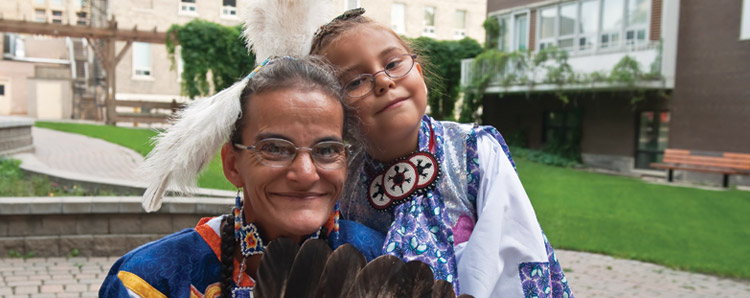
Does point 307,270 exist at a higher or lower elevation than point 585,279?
higher

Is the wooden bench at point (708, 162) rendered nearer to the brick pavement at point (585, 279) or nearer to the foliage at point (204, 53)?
the brick pavement at point (585, 279)

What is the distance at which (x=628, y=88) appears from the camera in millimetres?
16500

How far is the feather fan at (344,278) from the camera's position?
1.28 meters

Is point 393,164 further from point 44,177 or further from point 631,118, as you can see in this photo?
point 631,118

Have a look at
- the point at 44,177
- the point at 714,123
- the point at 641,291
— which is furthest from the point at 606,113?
the point at 44,177

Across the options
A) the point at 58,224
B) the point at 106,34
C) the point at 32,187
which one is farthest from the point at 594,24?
the point at 106,34

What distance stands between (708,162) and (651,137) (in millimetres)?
2799

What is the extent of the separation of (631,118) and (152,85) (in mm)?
21872

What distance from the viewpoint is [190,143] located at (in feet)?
5.06

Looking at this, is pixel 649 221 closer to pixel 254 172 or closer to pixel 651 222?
pixel 651 222

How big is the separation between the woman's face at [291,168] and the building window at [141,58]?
2923 centimetres

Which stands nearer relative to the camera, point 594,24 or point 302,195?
point 302,195

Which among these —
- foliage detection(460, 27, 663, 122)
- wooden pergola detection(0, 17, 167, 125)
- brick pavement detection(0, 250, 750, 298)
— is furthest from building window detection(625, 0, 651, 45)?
wooden pergola detection(0, 17, 167, 125)

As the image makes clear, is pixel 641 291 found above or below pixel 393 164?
below
